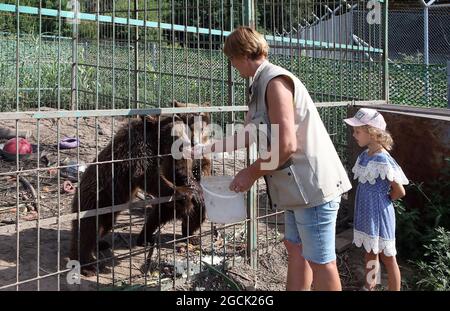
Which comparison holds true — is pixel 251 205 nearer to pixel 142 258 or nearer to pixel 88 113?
pixel 142 258

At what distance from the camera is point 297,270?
12.5ft

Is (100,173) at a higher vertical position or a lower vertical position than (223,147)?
lower

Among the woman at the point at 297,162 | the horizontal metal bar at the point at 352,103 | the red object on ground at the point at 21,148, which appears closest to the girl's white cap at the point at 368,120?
the woman at the point at 297,162

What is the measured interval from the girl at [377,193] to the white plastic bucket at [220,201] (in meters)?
1.15

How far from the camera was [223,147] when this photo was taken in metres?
3.68

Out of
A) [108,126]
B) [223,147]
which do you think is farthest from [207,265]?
[108,126]

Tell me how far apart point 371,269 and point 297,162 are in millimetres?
1598

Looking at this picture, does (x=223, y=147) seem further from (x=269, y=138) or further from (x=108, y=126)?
(x=108, y=126)

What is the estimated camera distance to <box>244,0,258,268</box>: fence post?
471 cm

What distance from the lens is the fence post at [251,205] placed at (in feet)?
15.5

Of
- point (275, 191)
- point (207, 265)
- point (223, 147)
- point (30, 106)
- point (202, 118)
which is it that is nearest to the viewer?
point (275, 191)

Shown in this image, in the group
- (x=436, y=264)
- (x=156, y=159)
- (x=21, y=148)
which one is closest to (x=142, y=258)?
(x=156, y=159)

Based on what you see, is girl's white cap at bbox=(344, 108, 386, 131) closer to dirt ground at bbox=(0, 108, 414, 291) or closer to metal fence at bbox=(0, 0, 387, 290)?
metal fence at bbox=(0, 0, 387, 290)

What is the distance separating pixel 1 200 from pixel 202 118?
3.16 meters
